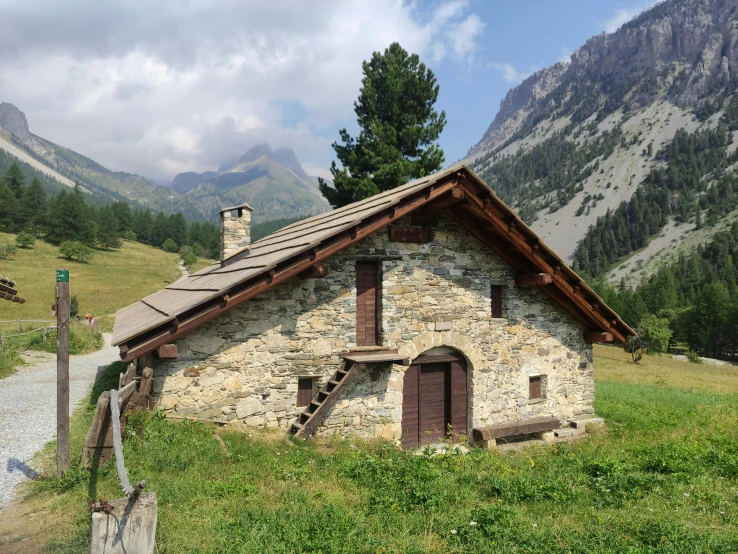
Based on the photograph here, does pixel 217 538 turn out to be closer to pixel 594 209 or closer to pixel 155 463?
pixel 155 463

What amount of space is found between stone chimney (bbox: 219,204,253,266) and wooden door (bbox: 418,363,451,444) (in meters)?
6.73

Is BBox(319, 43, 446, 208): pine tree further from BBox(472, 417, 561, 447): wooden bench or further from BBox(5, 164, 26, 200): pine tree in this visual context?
BBox(5, 164, 26, 200): pine tree

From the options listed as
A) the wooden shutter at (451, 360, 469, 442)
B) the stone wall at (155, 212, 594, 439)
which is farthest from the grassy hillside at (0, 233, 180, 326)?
the wooden shutter at (451, 360, 469, 442)

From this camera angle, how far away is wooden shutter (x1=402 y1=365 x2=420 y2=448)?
1255 centimetres

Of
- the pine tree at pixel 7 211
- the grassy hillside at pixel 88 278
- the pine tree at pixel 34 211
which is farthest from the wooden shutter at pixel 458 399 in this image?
the pine tree at pixel 7 211

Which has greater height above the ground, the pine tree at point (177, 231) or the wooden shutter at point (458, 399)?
the pine tree at point (177, 231)

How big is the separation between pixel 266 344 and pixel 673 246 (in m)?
177

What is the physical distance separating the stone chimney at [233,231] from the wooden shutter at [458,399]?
23.9 feet

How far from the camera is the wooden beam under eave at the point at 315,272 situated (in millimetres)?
11047

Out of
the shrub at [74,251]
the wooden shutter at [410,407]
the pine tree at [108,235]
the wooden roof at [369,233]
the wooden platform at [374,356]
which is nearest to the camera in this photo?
the wooden roof at [369,233]

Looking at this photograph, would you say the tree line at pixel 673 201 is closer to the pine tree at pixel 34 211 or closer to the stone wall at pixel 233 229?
the pine tree at pixel 34 211

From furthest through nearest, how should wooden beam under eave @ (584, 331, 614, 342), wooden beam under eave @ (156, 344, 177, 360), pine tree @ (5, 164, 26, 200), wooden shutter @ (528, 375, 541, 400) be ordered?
1. pine tree @ (5, 164, 26, 200)
2. wooden beam under eave @ (584, 331, 614, 342)
3. wooden shutter @ (528, 375, 541, 400)
4. wooden beam under eave @ (156, 344, 177, 360)

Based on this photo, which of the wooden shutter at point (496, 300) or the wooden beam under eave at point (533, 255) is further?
the wooden shutter at point (496, 300)

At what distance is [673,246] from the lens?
156m
